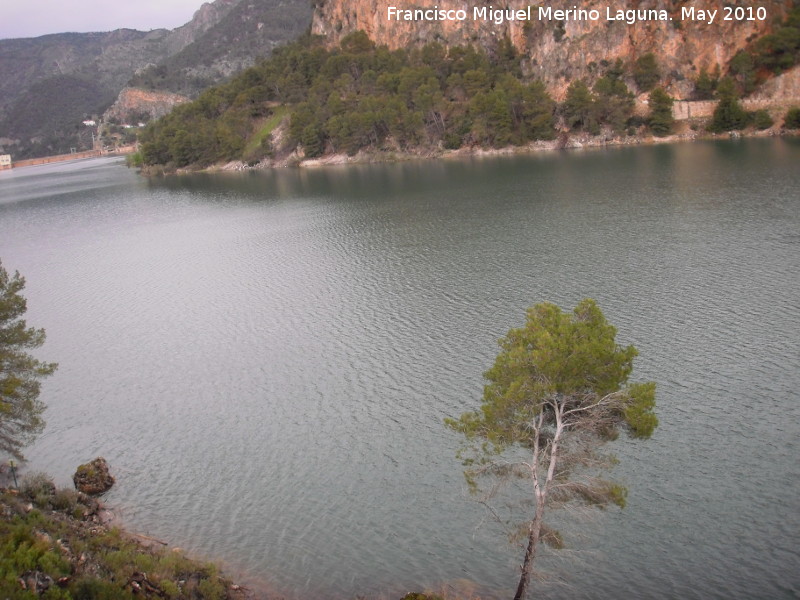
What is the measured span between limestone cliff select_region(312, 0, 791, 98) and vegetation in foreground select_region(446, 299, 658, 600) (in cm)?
10427

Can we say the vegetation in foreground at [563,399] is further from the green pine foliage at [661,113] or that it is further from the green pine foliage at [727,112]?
the green pine foliage at [661,113]

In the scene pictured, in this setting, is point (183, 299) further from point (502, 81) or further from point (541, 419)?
point (502, 81)

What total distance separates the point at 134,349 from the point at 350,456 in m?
18.8

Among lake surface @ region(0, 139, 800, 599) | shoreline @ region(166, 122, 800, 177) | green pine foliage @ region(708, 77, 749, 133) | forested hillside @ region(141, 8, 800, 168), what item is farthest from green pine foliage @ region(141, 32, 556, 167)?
lake surface @ region(0, 139, 800, 599)

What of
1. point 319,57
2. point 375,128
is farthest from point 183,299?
point 319,57

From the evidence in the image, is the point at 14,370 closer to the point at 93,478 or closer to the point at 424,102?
the point at 93,478

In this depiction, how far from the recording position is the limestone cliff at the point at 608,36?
105 metres

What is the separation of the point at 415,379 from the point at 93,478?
12.9 m

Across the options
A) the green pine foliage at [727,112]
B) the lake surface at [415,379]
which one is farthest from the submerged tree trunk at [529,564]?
the green pine foliage at [727,112]

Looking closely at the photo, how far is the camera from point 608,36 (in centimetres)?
10975

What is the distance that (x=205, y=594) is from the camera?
1648cm

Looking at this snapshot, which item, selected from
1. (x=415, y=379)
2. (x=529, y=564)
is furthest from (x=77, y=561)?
(x=415, y=379)

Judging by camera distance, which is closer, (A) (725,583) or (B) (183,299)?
(A) (725,583)

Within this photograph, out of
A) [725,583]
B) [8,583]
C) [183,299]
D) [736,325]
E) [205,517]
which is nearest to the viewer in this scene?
[8,583]
